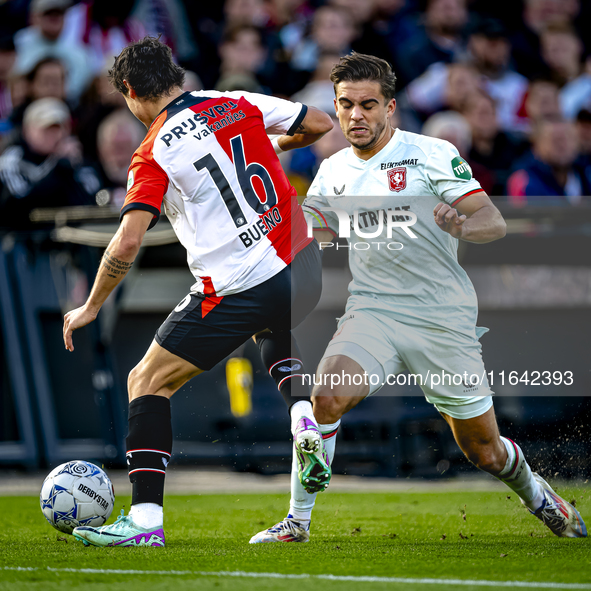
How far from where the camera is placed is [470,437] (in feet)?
15.6

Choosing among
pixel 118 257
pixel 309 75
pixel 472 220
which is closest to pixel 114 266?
pixel 118 257

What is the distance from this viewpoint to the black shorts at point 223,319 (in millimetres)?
4438

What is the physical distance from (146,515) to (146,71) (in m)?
2.24

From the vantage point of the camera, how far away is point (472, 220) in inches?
177

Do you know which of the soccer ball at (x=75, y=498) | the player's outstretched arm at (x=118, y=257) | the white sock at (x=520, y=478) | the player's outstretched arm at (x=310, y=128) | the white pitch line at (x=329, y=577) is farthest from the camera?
the player's outstretched arm at (x=310, y=128)

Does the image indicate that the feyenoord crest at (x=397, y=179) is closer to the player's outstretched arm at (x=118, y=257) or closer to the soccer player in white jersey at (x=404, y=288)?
the soccer player in white jersey at (x=404, y=288)

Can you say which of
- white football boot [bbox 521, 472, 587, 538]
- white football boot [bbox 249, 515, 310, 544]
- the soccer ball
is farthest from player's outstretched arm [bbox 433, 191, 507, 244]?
the soccer ball

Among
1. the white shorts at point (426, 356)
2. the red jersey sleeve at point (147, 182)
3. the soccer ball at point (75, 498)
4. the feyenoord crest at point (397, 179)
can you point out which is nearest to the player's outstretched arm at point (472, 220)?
the feyenoord crest at point (397, 179)

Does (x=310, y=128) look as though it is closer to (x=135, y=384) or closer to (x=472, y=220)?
(x=472, y=220)

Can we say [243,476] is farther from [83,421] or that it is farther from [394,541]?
[394,541]

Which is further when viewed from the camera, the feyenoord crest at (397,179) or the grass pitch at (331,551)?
the feyenoord crest at (397,179)

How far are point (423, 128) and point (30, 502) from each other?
5.09m

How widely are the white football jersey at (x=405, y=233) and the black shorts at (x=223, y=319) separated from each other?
1.70 feet

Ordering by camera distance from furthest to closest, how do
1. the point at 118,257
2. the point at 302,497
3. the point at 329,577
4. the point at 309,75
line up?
the point at 309,75
the point at 302,497
the point at 118,257
the point at 329,577
